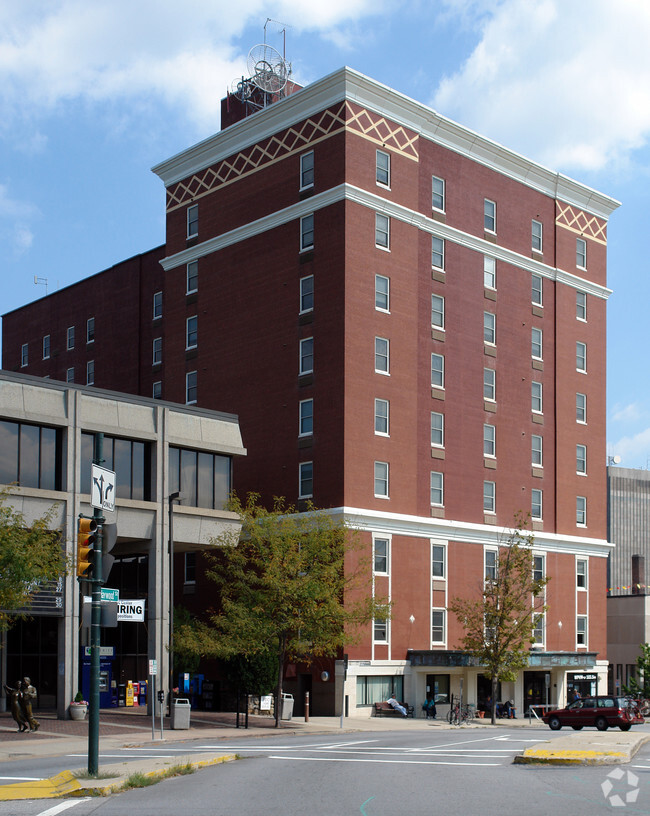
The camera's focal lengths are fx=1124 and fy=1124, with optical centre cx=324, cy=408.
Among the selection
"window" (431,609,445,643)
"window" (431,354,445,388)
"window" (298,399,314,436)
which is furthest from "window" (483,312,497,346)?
"window" (431,609,445,643)

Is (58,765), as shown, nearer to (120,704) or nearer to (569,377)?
(120,704)

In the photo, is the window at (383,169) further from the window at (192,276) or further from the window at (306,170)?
the window at (192,276)

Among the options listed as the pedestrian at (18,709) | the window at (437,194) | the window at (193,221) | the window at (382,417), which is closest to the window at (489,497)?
the window at (382,417)

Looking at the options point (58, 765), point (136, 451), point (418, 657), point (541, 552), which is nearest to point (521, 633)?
point (418, 657)

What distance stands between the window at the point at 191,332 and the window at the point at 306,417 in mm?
11342

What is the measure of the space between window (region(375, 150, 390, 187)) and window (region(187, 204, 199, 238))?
14348mm

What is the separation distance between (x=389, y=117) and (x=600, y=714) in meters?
36.8

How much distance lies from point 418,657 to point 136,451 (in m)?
20.9

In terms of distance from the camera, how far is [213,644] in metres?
49.4

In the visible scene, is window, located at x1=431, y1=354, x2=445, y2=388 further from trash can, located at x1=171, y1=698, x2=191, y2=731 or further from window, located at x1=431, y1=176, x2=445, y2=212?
trash can, located at x1=171, y1=698, x2=191, y2=731

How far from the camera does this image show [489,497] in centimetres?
7094

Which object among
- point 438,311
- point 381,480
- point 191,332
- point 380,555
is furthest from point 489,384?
point 191,332

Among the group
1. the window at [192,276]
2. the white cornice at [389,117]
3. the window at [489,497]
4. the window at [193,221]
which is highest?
the white cornice at [389,117]

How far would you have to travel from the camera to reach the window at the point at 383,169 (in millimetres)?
66062
